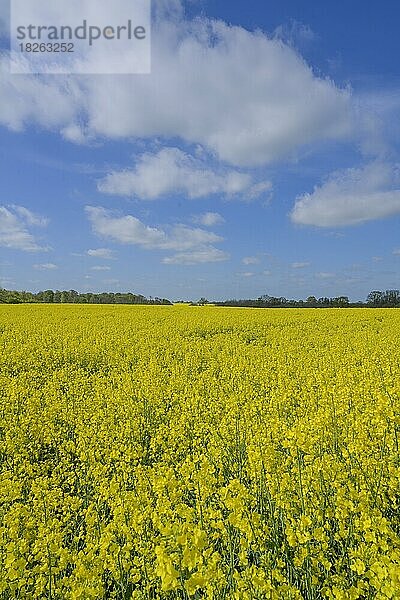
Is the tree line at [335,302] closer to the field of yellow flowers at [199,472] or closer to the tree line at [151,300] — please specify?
the tree line at [151,300]

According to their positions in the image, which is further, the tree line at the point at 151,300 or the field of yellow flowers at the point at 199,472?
the tree line at the point at 151,300

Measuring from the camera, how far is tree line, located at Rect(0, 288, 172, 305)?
1994 inches

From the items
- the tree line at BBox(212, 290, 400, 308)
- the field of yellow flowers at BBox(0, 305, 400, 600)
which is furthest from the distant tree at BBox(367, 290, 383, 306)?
the field of yellow flowers at BBox(0, 305, 400, 600)

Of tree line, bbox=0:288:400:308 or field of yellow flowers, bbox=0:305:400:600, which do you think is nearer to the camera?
field of yellow flowers, bbox=0:305:400:600

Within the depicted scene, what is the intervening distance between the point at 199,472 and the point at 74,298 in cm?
5234

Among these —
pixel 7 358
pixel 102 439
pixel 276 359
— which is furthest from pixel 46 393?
pixel 276 359

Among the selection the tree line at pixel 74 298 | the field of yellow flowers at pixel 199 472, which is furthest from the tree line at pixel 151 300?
the field of yellow flowers at pixel 199 472

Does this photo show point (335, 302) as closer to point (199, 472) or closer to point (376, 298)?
point (376, 298)

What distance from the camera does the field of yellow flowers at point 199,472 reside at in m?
2.89

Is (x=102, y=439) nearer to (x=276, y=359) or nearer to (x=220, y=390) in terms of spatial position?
(x=220, y=390)

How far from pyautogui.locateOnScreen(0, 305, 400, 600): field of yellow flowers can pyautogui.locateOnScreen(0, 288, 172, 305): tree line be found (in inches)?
1484

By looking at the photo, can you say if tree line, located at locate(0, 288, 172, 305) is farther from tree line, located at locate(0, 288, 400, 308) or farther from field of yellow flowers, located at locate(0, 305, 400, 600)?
field of yellow flowers, located at locate(0, 305, 400, 600)

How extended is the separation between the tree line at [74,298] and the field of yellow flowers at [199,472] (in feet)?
124

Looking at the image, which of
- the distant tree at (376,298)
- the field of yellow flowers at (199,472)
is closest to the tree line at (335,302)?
the distant tree at (376,298)
